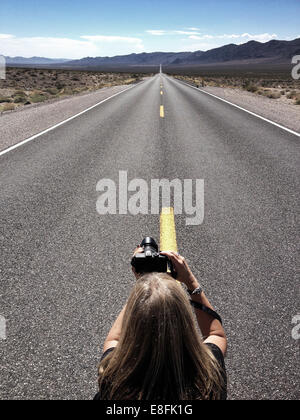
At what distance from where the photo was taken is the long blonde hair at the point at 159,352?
1223 millimetres

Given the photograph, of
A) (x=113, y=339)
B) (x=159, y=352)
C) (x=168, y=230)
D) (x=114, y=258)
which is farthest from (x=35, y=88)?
(x=159, y=352)

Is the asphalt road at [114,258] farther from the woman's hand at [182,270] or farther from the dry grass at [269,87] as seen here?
the dry grass at [269,87]

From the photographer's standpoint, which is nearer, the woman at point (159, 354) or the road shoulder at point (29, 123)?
the woman at point (159, 354)

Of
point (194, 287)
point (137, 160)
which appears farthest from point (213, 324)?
point (137, 160)

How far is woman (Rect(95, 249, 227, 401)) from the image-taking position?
1.22 meters

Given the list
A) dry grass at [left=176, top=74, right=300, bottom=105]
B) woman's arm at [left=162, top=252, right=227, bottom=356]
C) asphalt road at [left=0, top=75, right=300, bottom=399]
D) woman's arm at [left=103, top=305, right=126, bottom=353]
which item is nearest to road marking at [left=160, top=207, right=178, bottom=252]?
asphalt road at [left=0, top=75, right=300, bottom=399]

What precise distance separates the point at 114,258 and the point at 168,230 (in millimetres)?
897

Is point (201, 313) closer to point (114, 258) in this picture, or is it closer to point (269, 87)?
point (114, 258)

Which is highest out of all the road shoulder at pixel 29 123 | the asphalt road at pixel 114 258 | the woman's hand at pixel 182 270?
the road shoulder at pixel 29 123

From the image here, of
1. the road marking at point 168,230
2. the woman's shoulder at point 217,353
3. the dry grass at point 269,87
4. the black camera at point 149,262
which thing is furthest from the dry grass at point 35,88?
the woman's shoulder at point 217,353

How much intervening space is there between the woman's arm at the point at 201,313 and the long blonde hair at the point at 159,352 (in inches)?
16.9

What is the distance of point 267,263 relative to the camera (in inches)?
140

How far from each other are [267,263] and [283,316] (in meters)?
0.83

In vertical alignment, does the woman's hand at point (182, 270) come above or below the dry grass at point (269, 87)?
below
